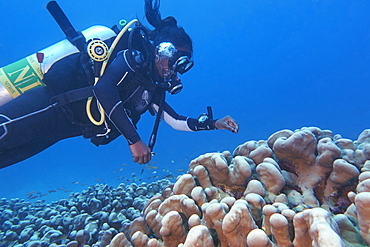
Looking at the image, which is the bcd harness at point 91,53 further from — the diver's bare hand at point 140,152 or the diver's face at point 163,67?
the diver's bare hand at point 140,152

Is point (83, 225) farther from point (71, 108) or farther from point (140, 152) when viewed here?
point (71, 108)

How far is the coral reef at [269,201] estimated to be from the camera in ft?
4.23

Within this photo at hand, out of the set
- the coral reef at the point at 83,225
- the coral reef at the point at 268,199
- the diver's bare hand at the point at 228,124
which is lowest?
the coral reef at the point at 268,199

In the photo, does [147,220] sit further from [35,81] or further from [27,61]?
[27,61]

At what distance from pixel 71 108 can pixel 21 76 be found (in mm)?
834

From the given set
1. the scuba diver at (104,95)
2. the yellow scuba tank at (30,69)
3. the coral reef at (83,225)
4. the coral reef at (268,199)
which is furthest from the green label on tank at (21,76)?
the coral reef at (268,199)

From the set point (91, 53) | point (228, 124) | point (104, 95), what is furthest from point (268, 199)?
point (91, 53)

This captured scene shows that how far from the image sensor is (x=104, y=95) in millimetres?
2877

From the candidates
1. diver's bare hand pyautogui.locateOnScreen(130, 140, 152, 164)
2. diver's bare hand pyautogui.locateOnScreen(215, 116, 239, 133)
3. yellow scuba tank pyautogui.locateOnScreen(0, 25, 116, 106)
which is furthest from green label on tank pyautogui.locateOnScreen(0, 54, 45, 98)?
diver's bare hand pyautogui.locateOnScreen(215, 116, 239, 133)

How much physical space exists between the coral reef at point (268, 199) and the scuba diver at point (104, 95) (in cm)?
112

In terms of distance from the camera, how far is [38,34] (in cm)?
7819

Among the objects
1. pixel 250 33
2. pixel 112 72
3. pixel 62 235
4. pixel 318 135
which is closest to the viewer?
pixel 318 135

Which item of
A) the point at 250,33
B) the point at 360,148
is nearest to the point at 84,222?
the point at 360,148

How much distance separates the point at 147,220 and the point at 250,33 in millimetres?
106078
